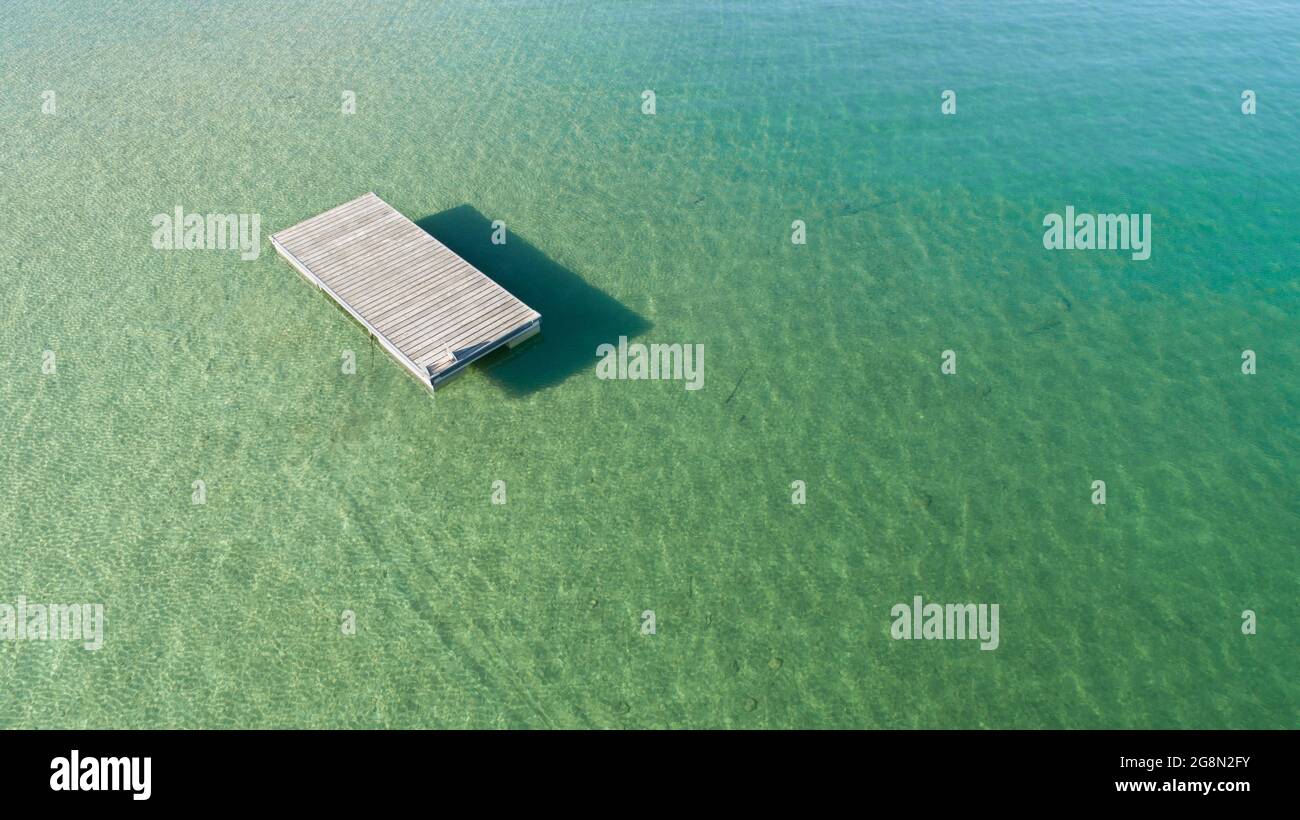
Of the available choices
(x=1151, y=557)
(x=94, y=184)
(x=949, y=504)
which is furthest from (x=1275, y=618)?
(x=94, y=184)

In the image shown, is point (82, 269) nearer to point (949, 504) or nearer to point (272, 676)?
point (272, 676)

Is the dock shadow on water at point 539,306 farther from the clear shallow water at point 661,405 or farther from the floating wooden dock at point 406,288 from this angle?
the floating wooden dock at point 406,288

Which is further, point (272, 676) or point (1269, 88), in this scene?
point (1269, 88)

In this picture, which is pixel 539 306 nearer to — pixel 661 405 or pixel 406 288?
pixel 406 288

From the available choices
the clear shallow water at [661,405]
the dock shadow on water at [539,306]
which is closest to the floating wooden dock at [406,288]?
the dock shadow on water at [539,306]
